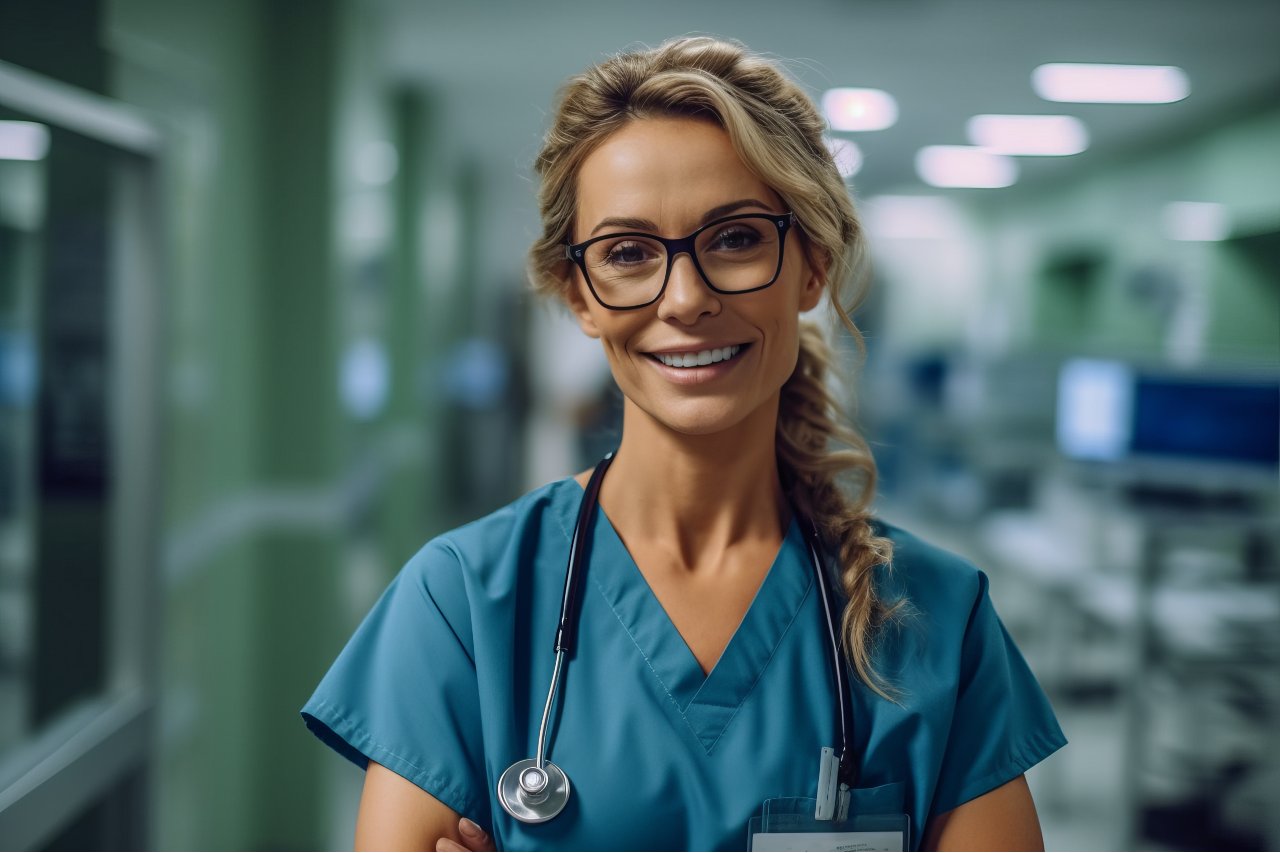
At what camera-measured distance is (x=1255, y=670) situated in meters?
2.68

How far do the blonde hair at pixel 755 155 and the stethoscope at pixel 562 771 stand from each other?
2 centimetres

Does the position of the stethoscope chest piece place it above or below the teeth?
below

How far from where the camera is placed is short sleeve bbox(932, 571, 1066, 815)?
0.81m

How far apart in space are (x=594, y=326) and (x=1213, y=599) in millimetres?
2481

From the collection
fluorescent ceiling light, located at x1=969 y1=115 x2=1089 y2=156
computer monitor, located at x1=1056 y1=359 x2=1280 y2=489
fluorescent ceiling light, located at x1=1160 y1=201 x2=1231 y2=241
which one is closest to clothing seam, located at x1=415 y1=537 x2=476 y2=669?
computer monitor, located at x1=1056 y1=359 x2=1280 y2=489

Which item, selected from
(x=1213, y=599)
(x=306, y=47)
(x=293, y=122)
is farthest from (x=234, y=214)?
(x=1213, y=599)

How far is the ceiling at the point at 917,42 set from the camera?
3.33 m

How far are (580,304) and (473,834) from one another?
1.38 feet

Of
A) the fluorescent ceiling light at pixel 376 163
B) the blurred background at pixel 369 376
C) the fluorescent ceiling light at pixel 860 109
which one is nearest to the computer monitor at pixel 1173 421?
the blurred background at pixel 369 376

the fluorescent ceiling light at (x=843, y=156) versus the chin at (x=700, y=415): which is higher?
the fluorescent ceiling light at (x=843, y=156)

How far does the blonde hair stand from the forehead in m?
0.01

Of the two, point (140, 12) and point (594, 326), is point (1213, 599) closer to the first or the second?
point (594, 326)

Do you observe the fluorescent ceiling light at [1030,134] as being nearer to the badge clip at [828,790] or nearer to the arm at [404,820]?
the badge clip at [828,790]

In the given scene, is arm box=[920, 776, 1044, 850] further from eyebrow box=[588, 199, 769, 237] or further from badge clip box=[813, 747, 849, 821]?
eyebrow box=[588, 199, 769, 237]
